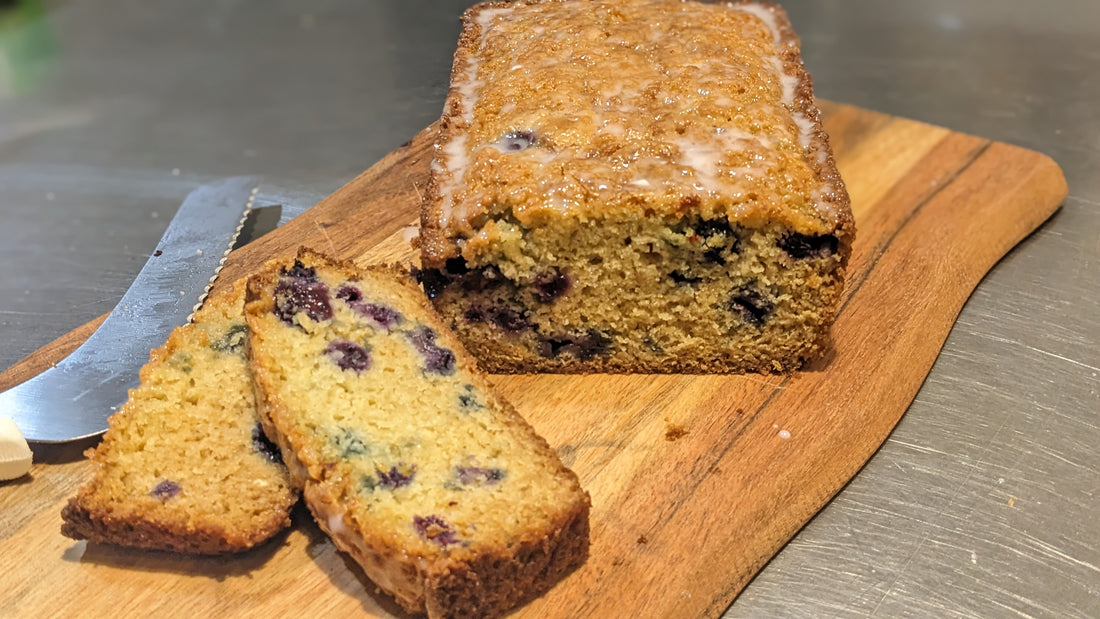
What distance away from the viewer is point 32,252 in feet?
14.1

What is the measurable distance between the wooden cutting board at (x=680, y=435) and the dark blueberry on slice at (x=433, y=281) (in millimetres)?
463

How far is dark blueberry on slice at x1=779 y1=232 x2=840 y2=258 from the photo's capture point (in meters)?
2.92

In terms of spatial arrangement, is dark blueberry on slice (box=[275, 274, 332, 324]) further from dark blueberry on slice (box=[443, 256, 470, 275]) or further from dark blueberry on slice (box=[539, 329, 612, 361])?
dark blueberry on slice (box=[539, 329, 612, 361])

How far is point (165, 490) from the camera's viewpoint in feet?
8.46

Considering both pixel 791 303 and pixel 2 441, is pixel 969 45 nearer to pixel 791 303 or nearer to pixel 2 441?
pixel 791 303

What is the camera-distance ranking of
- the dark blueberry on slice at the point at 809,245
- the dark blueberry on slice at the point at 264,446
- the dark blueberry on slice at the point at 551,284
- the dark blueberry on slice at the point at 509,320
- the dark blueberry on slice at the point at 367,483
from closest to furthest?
the dark blueberry on slice at the point at 367,483, the dark blueberry on slice at the point at 264,446, the dark blueberry on slice at the point at 809,245, the dark blueberry on slice at the point at 551,284, the dark blueberry on slice at the point at 509,320

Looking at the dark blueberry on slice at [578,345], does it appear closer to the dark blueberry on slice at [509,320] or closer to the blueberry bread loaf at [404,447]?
the dark blueberry on slice at [509,320]

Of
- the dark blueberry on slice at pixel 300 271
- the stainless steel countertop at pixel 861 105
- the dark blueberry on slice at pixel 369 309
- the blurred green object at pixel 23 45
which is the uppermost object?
the blurred green object at pixel 23 45

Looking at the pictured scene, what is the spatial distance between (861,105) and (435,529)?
4.31 m

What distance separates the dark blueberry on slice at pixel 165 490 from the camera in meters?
2.56

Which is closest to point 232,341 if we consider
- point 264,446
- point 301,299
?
point 301,299

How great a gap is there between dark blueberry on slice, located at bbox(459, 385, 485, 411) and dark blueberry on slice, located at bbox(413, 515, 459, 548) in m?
0.45

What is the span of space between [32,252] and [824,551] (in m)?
3.99

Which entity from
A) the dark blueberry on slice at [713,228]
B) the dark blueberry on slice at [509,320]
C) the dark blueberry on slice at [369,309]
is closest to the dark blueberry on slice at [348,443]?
the dark blueberry on slice at [369,309]
